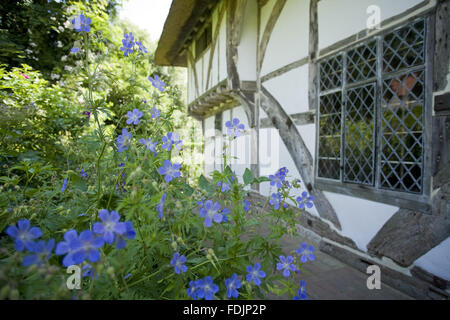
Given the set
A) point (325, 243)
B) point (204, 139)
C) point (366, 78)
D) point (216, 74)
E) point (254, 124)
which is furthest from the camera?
point (204, 139)

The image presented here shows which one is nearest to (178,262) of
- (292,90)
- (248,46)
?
(292,90)

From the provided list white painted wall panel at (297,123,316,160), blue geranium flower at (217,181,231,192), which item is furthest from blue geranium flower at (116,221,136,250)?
white painted wall panel at (297,123,316,160)

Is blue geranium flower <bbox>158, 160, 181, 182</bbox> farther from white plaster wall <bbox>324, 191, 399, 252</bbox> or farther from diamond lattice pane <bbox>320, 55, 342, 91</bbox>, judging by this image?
diamond lattice pane <bbox>320, 55, 342, 91</bbox>

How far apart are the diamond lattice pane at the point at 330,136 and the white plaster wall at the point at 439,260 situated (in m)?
1.21

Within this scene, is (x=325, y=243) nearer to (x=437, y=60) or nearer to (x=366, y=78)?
(x=366, y=78)

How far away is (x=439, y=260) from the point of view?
2.09 metres

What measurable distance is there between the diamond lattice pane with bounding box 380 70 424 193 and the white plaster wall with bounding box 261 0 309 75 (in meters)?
1.56

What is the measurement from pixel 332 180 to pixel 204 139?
6.95 meters

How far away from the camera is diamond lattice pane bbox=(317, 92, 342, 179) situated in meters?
3.13

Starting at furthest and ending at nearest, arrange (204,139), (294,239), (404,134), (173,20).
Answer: (204,139) → (173,20) → (294,239) → (404,134)

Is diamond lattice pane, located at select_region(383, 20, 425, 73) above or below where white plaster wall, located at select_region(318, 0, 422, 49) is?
below

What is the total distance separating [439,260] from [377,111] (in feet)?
4.81

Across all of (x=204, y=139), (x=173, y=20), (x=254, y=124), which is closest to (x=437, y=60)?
(x=254, y=124)

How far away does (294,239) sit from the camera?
12.3ft
